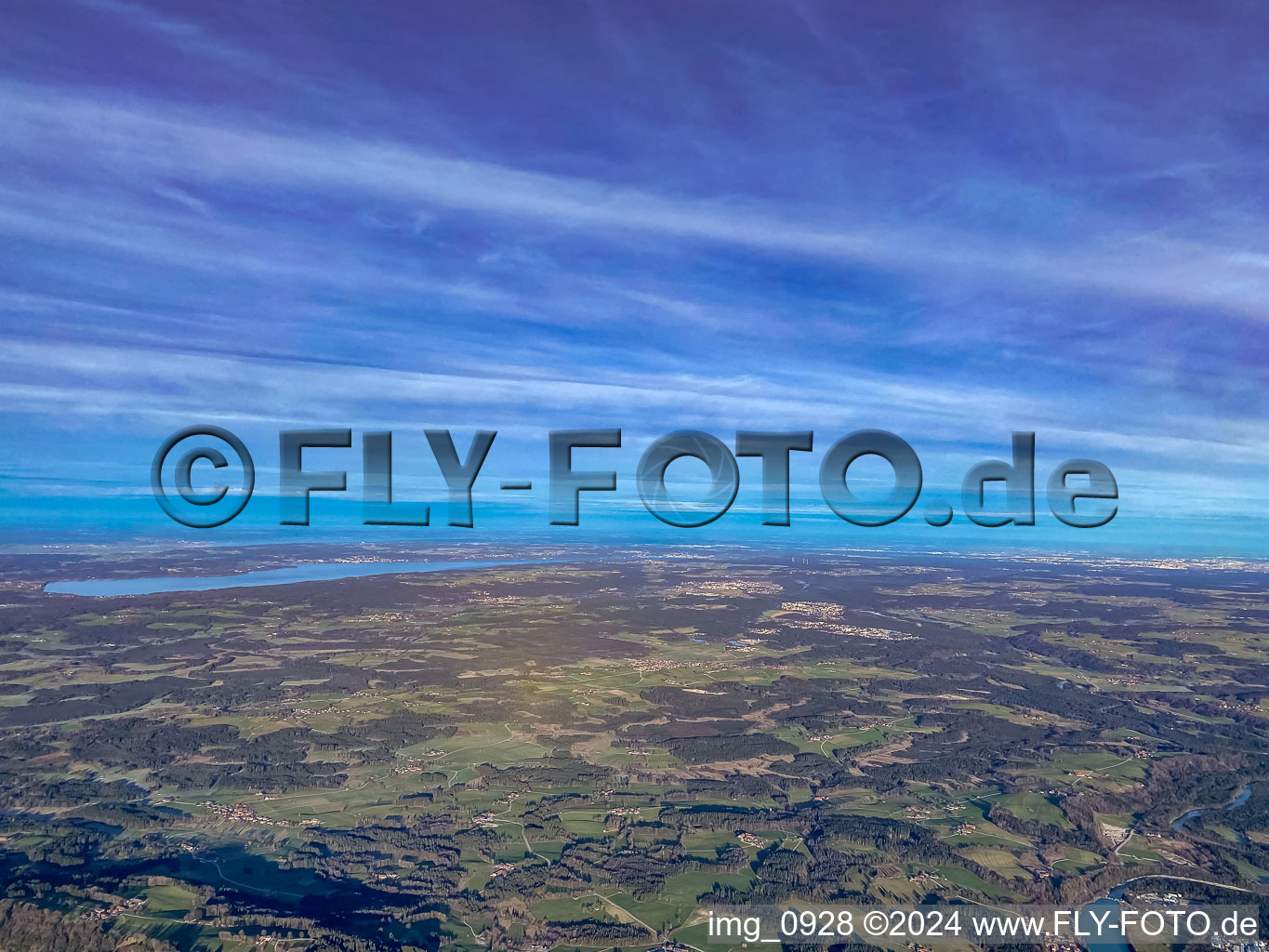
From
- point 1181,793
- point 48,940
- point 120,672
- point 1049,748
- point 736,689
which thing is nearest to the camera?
point 48,940

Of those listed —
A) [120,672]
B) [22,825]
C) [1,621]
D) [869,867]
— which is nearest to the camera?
[869,867]

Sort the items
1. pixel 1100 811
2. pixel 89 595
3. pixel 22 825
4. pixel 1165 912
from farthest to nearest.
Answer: pixel 89 595 < pixel 1100 811 < pixel 22 825 < pixel 1165 912

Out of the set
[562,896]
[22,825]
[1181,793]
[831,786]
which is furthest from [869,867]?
[22,825]

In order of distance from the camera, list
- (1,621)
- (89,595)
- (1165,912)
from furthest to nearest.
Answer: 1. (89,595)
2. (1,621)
3. (1165,912)

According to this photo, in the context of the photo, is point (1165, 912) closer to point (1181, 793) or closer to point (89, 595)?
point (1181, 793)

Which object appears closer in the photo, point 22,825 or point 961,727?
point 22,825

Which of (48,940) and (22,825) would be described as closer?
(48,940)

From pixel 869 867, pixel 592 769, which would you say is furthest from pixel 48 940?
pixel 869 867

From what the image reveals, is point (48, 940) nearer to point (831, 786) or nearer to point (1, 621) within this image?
point (831, 786)

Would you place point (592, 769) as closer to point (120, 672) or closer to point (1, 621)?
point (120, 672)
